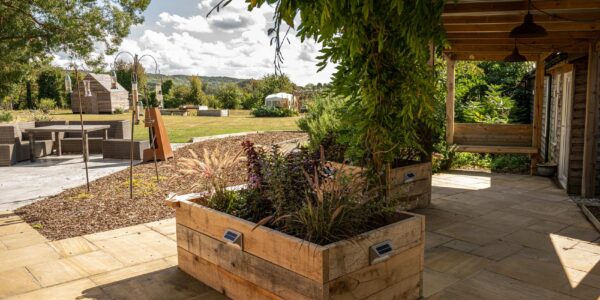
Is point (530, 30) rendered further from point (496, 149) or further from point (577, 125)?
point (496, 149)

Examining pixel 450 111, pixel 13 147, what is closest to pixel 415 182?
pixel 450 111

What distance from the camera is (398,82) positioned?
10.8ft

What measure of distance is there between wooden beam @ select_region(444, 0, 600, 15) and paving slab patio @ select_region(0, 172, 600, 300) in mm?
2333

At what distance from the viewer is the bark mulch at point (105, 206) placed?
4.53 metres

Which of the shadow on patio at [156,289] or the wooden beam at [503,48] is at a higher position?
the wooden beam at [503,48]

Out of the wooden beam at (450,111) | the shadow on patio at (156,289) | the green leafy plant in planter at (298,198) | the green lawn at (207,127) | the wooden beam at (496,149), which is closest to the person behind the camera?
the green leafy plant in planter at (298,198)

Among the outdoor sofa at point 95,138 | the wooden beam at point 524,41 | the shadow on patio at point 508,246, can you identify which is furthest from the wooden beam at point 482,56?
the outdoor sofa at point 95,138

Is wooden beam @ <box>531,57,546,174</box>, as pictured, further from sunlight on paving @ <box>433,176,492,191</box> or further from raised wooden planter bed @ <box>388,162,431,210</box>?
raised wooden planter bed @ <box>388,162,431,210</box>

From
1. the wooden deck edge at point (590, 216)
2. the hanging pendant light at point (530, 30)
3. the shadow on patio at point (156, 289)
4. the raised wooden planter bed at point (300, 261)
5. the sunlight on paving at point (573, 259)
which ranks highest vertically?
the hanging pendant light at point (530, 30)

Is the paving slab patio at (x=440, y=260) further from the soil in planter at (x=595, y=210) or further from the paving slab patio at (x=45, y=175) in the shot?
the paving slab patio at (x=45, y=175)

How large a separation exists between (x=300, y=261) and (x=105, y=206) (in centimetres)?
389

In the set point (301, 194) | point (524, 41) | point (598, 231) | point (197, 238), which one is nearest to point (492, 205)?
point (598, 231)

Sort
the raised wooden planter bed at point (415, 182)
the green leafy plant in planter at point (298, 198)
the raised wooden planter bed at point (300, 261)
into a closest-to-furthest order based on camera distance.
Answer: the raised wooden planter bed at point (300, 261), the green leafy plant in planter at point (298, 198), the raised wooden planter bed at point (415, 182)

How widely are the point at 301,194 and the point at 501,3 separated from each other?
3584 mm
